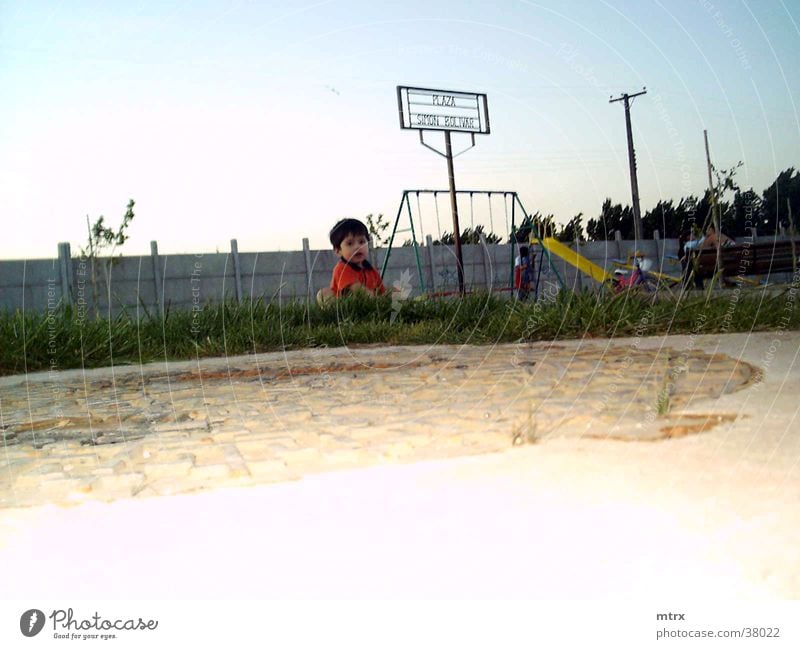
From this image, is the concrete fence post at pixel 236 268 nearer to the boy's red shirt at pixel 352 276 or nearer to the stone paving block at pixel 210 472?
the boy's red shirt at pixel 352 276

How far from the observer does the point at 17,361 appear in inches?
205

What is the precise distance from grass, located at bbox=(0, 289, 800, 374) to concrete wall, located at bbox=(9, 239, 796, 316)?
67.0 inches

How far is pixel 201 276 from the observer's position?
37.1 ft

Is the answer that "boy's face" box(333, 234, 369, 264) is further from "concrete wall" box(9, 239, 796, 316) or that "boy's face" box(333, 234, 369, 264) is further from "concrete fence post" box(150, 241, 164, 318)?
"concrete fence post" box(150, 241, 164, 318)

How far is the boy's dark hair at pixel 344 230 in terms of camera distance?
9.49 m

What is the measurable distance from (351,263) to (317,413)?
6030 mm

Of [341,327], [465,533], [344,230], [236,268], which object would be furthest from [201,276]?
[465,533]

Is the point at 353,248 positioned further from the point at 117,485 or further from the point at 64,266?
the point at 117,485

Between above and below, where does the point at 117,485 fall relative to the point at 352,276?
below

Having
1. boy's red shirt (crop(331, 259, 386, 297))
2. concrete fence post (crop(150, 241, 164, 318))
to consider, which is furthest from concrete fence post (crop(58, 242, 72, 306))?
boy's red shirt (crop(331, 259, 386, 297))

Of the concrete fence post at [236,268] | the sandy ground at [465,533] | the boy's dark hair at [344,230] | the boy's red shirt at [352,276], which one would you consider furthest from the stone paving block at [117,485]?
the concrete fence post at [236,268]

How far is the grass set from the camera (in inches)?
219

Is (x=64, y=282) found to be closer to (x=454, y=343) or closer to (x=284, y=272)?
(x=284, y=272)

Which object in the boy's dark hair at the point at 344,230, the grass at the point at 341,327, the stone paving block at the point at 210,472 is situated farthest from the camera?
the boy's dark hair at the point at 344,230
